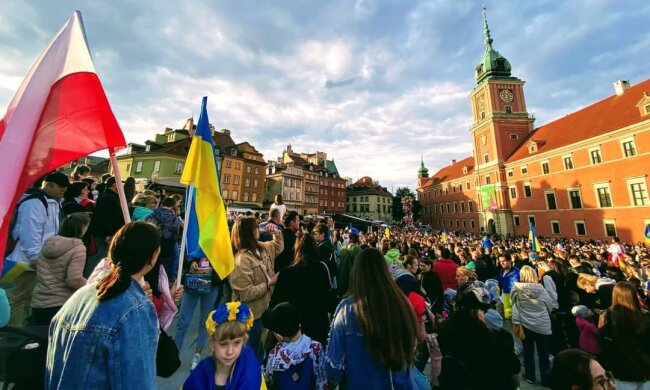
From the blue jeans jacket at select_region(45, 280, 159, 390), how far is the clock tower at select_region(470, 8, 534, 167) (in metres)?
51.0

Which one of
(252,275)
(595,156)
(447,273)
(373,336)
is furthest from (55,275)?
(595,156)

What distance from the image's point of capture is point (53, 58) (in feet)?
7.53

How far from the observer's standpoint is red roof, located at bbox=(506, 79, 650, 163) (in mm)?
29000

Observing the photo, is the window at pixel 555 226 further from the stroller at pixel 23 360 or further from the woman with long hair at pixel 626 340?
the stroller at pixel 23 360

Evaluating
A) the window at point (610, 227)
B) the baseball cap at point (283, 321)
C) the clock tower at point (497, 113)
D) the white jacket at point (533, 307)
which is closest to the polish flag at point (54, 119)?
the baseball cap at point (283, 321)

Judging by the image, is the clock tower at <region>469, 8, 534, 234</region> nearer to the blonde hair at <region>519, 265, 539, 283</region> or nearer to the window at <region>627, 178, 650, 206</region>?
the window at <region>627, 178, 650, 206</region>

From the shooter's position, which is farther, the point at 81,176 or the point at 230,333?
the point at 81,176

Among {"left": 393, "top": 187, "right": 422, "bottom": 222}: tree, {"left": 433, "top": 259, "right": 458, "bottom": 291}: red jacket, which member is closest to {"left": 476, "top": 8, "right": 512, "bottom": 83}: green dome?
{"left": 393, "top": 187, "right": 422, "bottom": 222}: tree

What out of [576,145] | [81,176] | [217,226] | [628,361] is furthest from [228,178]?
[576,145]

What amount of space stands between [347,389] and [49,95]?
3.54 m

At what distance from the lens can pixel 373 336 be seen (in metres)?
2.14

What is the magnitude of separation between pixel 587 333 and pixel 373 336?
4.00 metres

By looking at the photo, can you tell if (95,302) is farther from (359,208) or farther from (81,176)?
(359,208)

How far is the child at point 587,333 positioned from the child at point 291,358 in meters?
4.00
